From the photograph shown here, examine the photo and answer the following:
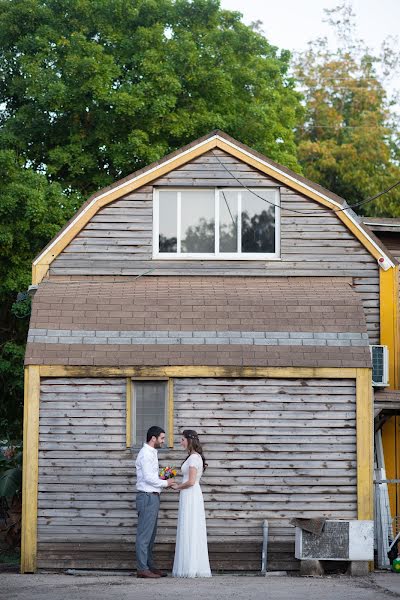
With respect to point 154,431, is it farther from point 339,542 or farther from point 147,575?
point 339,542

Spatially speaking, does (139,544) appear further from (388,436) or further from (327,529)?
(388,436)

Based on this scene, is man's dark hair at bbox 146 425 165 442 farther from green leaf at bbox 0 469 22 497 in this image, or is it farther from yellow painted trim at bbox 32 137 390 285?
green leaf at bbox 0 469 22 497

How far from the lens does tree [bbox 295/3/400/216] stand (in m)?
42.5

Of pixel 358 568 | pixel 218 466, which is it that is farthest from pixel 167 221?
pixel 358 568

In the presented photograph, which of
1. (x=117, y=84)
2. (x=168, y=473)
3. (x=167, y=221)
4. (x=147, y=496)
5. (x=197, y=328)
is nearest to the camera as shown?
(x=147, y=496)

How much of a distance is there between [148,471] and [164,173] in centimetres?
603

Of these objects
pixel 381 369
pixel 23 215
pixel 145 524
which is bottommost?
pixel 145 524

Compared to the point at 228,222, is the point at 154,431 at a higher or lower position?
lower

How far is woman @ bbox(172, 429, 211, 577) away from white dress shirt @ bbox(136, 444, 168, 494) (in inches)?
10.1

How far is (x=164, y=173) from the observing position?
20625mm

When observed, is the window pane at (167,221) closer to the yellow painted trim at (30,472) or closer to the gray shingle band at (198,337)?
the gray shingle band at (198,337)

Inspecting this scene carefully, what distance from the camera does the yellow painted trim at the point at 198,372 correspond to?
18078 millimetres

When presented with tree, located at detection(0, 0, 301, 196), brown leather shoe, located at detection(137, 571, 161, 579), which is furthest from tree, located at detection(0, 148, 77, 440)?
brown leather shoe, located at detection(137, 571, 161, 579)

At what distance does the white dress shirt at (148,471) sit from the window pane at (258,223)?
5.32 m
